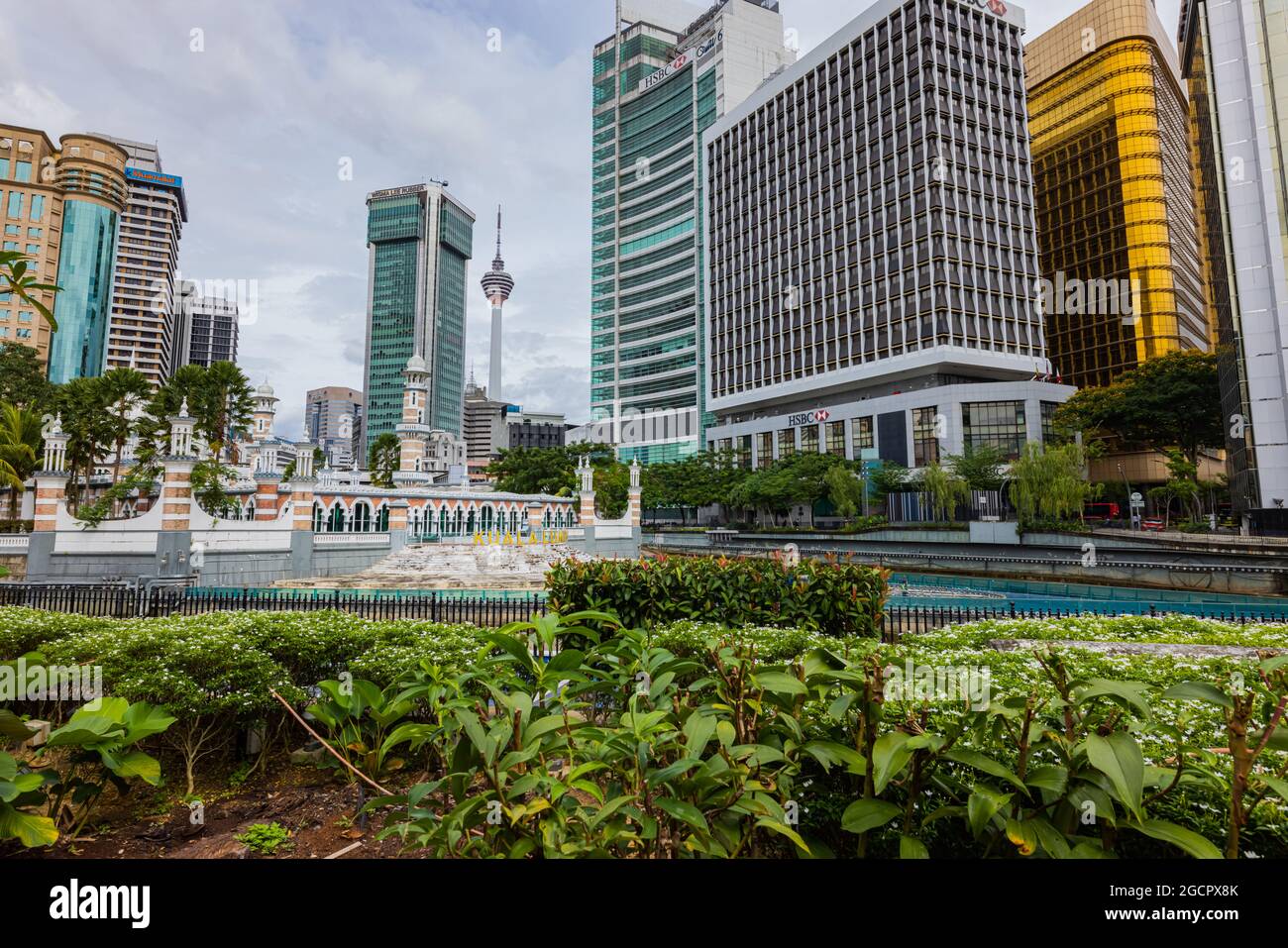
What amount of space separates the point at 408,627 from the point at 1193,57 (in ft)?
196

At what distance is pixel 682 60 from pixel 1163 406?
78999 mm

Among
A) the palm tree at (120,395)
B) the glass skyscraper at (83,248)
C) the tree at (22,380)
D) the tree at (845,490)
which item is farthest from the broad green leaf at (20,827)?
the glass skyscraper at (83,248)

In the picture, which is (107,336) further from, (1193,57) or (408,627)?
(1193,57)

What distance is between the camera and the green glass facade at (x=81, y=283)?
71.4 m

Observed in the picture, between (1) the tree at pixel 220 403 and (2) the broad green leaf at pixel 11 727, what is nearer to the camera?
(2) the broad green leaf at pixel 11 727

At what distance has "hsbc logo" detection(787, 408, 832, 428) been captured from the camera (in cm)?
5609

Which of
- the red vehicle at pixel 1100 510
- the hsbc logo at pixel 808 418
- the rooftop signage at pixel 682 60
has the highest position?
the rooftop signage at pixel 682 60

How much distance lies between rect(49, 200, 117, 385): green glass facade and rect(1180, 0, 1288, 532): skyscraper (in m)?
104

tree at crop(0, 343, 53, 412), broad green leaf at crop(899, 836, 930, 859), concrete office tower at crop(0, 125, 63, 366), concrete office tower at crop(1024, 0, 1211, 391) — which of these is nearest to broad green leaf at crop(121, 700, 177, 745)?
broad green leaf at crop(899, 836, 930, 859)

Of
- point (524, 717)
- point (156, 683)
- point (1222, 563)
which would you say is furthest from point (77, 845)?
point (1222, 563)

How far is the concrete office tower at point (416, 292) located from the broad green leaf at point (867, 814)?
13834 cm

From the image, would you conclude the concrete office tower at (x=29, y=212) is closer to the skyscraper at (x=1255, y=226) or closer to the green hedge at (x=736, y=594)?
the green hedge at (x=736, y=594)

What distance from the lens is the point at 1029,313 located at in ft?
171

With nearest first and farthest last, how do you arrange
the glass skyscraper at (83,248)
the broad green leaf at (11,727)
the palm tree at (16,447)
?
the broad green leaf at (11,727) < the palm tree at (16,447) < the glass skyscraper at (83,248)
